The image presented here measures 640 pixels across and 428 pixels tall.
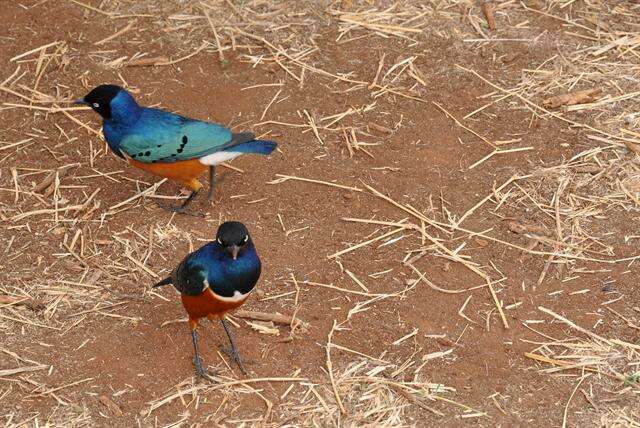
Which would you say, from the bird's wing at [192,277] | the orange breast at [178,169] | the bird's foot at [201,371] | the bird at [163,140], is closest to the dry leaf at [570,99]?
the bird at [163,140]

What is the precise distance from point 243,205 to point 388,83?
1.94 meters

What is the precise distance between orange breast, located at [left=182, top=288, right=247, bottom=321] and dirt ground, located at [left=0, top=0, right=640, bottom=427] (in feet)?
1.26

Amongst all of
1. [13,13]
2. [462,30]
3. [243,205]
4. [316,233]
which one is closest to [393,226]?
[316,233]

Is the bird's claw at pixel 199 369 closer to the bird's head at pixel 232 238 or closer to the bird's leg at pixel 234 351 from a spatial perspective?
the bird's leg at pixel 234 351

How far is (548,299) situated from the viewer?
6.27 meters

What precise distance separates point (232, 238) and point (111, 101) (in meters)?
2.12

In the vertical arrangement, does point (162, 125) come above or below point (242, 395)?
above

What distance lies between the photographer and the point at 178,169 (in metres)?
6.92

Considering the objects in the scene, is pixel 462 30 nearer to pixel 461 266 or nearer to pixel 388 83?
pixel 388 83

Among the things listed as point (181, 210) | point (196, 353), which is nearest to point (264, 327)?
Answer: point (196, 353)

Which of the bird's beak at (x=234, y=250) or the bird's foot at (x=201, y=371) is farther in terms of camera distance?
the bird's foot at (x=201, y=371)

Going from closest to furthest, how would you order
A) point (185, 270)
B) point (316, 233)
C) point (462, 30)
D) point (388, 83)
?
point (185, 270), point (316, 233), point (388, 83), point (462, 30)

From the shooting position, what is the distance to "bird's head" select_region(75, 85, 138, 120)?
22.5 feet

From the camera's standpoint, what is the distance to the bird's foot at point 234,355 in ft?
18.6
